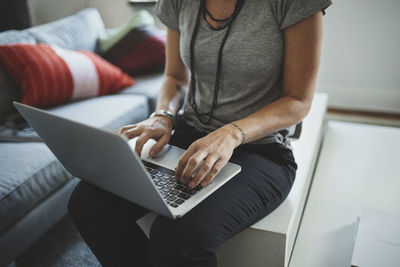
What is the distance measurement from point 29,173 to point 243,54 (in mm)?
828

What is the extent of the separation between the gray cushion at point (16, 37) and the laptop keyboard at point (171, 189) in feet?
4.21

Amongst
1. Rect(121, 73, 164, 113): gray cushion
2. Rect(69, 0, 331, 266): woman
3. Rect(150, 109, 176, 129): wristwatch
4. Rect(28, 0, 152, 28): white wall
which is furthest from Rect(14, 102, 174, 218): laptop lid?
Rect(28, 0, 152, 28): white wall

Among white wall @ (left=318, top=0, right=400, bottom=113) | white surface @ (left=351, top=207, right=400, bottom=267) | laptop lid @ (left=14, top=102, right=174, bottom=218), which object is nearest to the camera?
laptop lid @ (left=14, top=102, right=174, bottom=218)

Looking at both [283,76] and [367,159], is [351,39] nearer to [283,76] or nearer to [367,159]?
[367,159]

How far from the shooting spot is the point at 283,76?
89 centimetres

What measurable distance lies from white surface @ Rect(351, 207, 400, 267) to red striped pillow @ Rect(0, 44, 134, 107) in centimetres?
136

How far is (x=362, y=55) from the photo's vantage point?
7.71 feet

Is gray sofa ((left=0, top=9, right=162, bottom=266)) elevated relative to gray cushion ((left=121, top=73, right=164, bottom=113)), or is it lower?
lower

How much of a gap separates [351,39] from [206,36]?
1.76 m

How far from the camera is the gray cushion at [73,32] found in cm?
186

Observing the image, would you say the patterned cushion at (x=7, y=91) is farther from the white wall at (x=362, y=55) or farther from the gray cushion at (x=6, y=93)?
the white wall at (x=362, y=55)

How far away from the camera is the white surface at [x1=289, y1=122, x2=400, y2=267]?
0.95 meters

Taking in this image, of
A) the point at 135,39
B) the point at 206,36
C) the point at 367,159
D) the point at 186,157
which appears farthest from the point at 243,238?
the point at 135,39

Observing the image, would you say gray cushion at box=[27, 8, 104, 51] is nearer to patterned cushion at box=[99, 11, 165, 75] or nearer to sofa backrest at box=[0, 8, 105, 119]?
sofa backrest at box=[0, 8, 105, 119]
